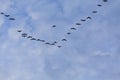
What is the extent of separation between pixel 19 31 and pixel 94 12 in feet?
79.7

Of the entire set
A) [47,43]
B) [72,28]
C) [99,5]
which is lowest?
[47,43]

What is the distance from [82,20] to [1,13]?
Result: 25.1m

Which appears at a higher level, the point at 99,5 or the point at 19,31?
the point at 99,5

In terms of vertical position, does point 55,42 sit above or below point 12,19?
below

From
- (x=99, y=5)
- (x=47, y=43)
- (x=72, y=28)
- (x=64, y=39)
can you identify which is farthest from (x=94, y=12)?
(x=47, y=43)

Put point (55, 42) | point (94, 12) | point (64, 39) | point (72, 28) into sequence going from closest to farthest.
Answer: point (94, 12), point (72, 28), point (64, 39), point (55, 42)

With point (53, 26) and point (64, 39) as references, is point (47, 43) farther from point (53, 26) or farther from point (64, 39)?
point (53, 26)

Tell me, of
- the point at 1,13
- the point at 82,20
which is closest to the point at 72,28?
the point at 82,20

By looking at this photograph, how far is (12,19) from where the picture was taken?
391ft

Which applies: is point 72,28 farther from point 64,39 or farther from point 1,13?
point 1,13

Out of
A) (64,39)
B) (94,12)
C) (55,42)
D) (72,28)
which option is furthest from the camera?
(55,42)

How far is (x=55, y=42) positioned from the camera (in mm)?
143250

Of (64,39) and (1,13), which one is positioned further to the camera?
(64,39)

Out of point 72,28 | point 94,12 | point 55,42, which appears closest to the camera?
point 94,12
